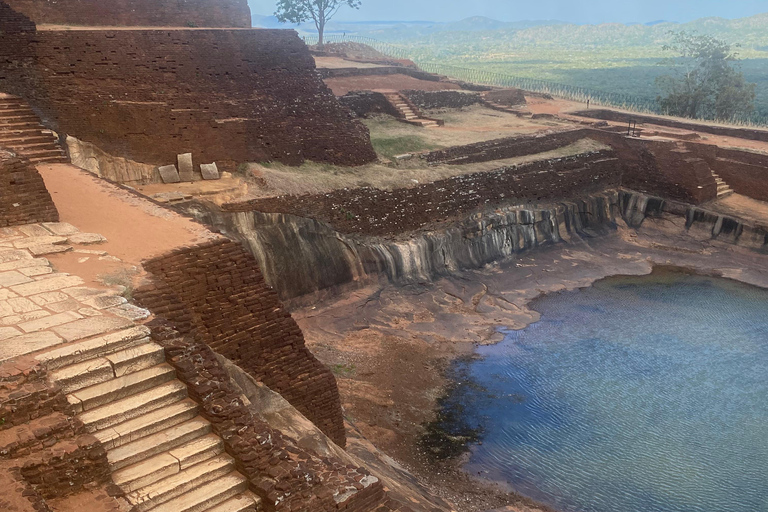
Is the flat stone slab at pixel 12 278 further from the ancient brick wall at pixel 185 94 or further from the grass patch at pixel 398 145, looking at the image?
the grass patch at pixel 398 145

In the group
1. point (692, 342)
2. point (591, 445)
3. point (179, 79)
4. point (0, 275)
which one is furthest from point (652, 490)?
point (179, 79)

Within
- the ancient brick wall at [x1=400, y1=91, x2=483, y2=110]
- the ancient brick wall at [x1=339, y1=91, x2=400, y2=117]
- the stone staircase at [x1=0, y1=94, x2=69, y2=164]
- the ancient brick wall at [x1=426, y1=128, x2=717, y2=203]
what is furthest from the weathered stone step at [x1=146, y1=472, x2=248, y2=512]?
the ancient brick wall at [x1=400, y1=91, x2=483, y2=110]

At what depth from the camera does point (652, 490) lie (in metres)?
8.93

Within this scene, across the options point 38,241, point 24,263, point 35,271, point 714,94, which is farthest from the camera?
point 714,94

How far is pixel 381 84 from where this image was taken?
992 inches

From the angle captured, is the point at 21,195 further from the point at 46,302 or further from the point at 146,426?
the point at 146,426

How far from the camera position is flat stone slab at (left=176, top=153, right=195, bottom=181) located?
14086 mm

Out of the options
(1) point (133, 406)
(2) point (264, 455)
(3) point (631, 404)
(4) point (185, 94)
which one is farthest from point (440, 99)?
(1) point (133, 406)

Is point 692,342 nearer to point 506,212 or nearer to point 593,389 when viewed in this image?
point 593,389

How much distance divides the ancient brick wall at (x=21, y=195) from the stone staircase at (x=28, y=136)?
2.63 metres

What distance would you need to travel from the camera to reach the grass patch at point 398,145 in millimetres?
18094

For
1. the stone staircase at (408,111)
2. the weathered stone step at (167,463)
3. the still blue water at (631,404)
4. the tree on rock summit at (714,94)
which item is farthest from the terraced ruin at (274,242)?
the tree on rock summit at (714,94)

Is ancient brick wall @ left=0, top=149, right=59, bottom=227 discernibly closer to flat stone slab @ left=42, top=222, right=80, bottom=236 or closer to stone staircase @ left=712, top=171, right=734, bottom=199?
flat stone slab @ left=42, top=222, right=80, bottom=236

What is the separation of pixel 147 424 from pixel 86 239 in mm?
2707
